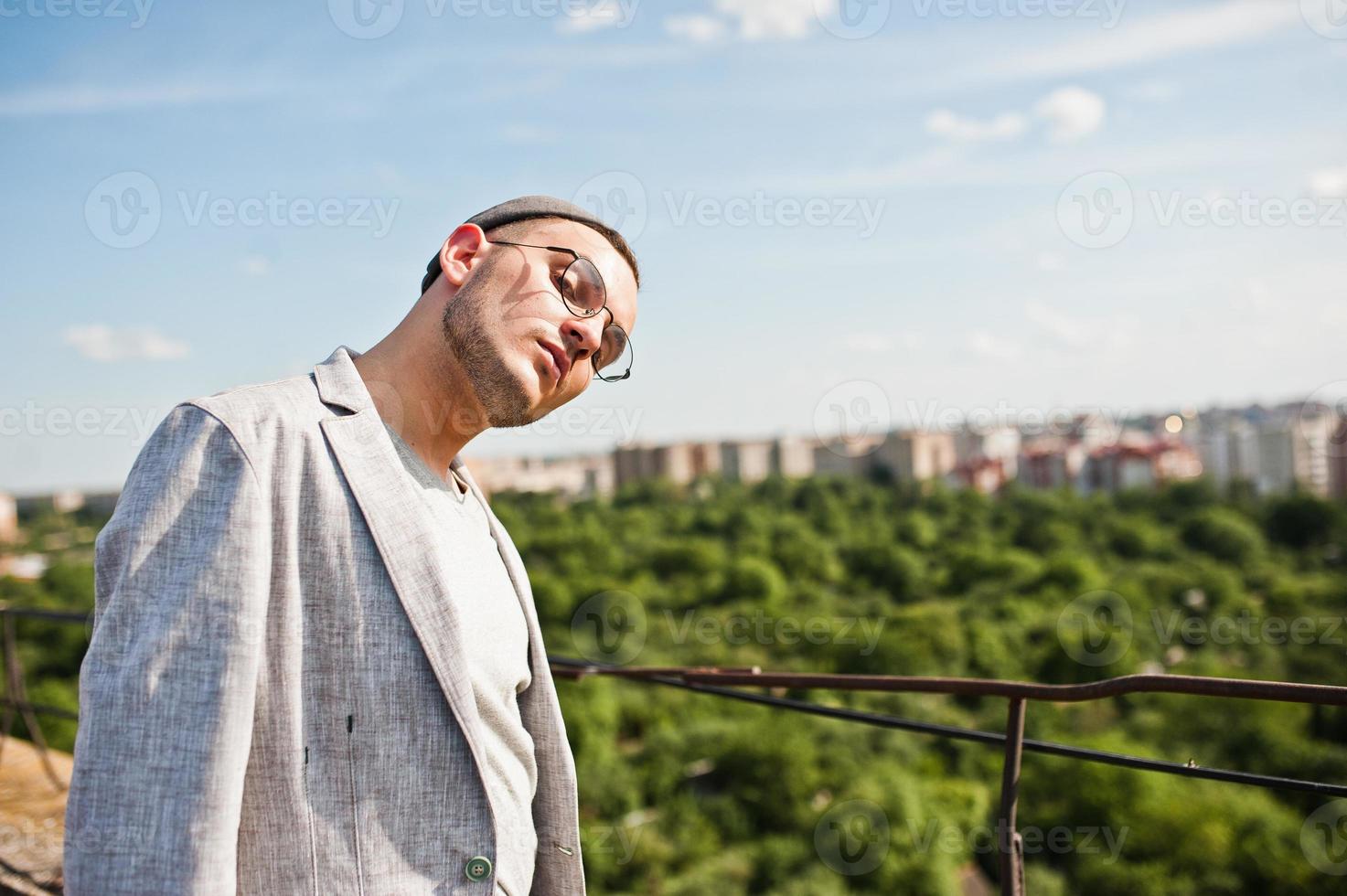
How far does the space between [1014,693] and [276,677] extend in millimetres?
1014

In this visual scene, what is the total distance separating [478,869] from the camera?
1.04m

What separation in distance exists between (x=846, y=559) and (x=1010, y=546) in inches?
323

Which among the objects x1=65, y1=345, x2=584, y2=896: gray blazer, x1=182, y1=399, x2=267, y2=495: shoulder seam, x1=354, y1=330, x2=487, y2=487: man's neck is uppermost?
x1=354, y1=330, x2=487, y2=487: man's neck

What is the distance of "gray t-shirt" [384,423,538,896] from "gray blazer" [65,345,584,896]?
0.03 metres

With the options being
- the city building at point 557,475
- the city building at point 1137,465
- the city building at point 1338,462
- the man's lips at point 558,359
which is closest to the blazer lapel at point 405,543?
the man's lips at point 558,359

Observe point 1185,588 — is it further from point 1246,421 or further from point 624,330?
point 624,330

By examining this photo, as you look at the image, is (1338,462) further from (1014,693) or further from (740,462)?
(1014,693)

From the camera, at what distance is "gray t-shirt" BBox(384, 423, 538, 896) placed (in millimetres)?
1092

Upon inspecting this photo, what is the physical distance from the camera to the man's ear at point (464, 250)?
119cm

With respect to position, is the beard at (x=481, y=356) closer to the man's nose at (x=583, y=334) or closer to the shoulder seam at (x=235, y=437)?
the man's nose at (x=583, y=334)

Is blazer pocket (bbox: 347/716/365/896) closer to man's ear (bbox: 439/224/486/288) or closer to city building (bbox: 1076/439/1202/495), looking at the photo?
man's ear (bbox: 439/224/486/288)

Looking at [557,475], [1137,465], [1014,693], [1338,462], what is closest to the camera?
[1014,693]

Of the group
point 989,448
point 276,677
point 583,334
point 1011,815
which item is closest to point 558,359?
point 583,334

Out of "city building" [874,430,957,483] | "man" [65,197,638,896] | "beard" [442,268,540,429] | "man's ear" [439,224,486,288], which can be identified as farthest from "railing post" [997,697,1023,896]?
"city building" [874,430,957,483]
